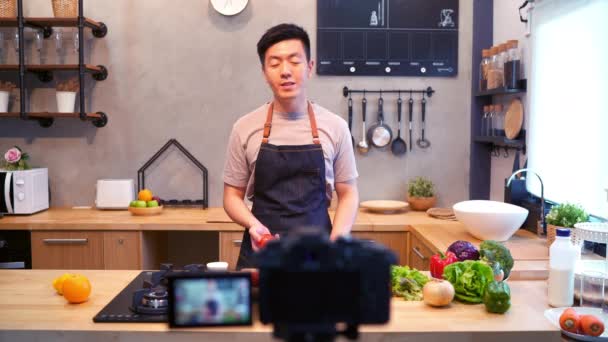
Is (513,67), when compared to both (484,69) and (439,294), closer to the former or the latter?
(484,69)

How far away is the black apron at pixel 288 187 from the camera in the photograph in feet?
8.02

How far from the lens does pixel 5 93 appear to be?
3.88 meters

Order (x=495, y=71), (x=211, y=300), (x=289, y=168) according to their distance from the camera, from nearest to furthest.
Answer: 1. (x=211, y=300)
2. (x=289, y=168)
3. (x=495, y=71)

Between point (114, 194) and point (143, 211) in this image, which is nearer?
point (143, 211)

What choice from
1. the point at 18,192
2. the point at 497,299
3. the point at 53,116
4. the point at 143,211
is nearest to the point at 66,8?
the point at 53,116

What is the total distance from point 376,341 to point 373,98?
2.67 meters

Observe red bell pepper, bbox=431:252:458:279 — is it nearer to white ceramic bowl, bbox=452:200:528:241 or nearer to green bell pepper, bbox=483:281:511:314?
green bell pepper, bbox=483:281:511:314

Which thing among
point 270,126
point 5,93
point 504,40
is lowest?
point 270,126

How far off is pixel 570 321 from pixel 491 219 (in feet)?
3.69

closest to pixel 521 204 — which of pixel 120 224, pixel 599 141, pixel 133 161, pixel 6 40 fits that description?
pixel 599 141

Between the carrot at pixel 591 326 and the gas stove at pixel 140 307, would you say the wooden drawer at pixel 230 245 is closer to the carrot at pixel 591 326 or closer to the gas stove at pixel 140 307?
the gas stove at pixel 140 307

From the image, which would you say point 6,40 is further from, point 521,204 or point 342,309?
point 342,309

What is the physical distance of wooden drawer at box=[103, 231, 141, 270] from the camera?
11.5 ft

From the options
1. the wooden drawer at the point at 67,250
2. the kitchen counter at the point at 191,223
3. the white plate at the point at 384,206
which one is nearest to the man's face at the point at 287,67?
the kitchen counter at the point at 191,223
